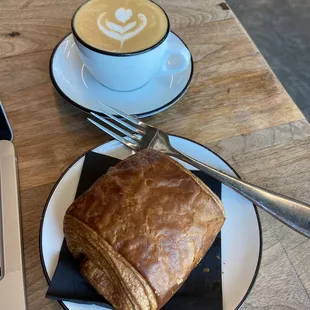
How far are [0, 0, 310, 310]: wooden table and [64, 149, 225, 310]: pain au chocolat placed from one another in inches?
4.0

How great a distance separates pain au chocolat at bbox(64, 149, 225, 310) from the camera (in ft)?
1.53

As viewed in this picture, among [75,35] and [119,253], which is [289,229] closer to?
[119,253]

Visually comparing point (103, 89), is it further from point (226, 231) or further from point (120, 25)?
point (226, 231)

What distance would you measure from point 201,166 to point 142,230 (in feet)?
0.54

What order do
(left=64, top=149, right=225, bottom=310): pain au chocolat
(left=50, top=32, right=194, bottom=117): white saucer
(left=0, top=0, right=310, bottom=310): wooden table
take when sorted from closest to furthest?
(left=64, top=149, right=225, bottom=310): pain au chocolat < (left=0, top=0, right=310, bottom=310): wooden table < (left=50, top=32, right=194, bottom=117): white saucer

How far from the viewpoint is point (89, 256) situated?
1.67ft

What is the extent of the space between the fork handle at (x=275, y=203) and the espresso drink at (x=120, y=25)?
22 cm

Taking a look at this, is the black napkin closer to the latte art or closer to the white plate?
the white plate

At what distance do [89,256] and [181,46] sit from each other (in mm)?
381

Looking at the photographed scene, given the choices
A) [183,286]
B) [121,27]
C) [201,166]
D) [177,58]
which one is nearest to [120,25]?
[121,27]

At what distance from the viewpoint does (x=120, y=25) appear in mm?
690

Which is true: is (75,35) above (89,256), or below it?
above

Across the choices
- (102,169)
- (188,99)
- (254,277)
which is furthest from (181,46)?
(254,277)

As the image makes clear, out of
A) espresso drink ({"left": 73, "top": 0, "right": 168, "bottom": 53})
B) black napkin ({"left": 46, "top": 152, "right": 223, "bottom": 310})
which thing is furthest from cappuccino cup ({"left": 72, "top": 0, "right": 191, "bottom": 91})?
black napkin ({"left": 46, "top": 152, "right": 223, "bottom": 310})
